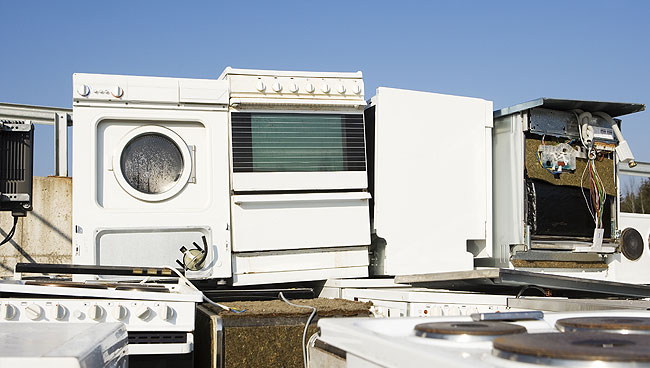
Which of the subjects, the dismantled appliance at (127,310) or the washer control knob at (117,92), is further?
the washer control knob at (117,92)

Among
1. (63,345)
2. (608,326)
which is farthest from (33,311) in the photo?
(608,326)

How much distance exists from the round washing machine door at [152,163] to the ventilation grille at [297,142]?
37 centimetres

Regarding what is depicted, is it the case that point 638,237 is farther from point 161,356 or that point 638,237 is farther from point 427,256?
point 161,356

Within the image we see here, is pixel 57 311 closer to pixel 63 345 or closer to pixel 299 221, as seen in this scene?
pixel 63 345

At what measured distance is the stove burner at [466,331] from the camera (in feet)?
5.05

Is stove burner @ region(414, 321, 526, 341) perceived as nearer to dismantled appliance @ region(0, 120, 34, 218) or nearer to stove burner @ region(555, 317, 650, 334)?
stove burner @ region(555, 317, 650, 334)

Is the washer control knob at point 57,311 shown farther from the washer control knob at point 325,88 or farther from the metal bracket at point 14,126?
the washer control knob at point 325,88

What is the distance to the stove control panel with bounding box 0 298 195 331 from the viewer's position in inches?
135

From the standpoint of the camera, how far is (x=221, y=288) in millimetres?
5105

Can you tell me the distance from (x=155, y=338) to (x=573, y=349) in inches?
101

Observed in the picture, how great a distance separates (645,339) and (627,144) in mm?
4819

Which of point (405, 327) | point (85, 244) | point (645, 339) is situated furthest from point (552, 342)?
point (85, 244)

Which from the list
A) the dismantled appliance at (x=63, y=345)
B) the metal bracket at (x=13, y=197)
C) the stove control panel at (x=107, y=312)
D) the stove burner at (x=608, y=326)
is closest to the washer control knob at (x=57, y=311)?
the stove control panel at (x=107, y=312)

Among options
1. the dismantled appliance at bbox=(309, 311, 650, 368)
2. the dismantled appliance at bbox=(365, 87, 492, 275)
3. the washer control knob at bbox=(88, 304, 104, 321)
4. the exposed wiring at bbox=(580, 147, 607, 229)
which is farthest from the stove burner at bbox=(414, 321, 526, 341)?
the exposed wiring at bbox=(580, 147, 607, 229)
